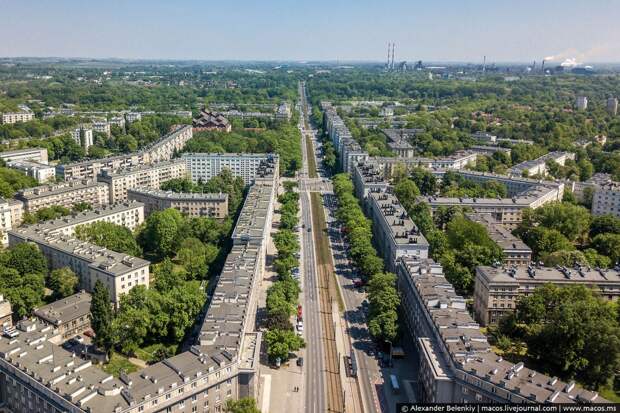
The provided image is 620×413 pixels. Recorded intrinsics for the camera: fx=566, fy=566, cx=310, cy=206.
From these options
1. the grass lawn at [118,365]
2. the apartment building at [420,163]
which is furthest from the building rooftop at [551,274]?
the apartment building at [420,163]

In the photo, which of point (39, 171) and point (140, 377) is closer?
point (140, 377)

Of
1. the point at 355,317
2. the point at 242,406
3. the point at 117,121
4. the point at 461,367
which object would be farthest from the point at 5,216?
the point at 117,121

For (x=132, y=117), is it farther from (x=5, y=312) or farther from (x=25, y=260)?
(x=5, y=312)

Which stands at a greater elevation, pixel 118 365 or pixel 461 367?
pixel 461 367

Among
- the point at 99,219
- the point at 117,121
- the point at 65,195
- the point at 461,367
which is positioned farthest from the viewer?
the point at 117,121

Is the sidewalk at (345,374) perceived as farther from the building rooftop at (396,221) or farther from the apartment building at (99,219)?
the apartment building at (99,219)

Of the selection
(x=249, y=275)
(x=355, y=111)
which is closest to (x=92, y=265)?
(x=249, y=275)
